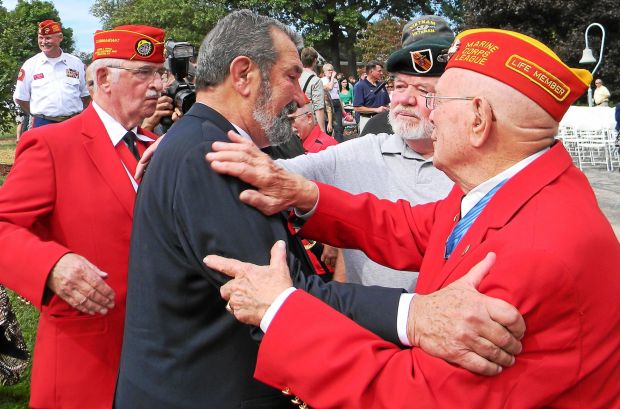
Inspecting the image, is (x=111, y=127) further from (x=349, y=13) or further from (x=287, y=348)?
(x=349, y=13)

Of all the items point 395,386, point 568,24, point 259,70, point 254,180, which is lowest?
point 395,386

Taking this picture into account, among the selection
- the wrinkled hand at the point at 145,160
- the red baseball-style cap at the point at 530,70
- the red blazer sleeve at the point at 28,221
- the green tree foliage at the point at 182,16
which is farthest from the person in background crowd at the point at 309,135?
the green tree foliage at the point at 182,16

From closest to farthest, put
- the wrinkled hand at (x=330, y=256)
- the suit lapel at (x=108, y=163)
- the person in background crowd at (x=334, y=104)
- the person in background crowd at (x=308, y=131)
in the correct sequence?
1. the suit lapel at (x=108, y=163)
2. the wrinkled hand at (x=330, y=256)
3. the person in background crowd at (x=308, y=131)
4. the person in background crowd at (x=334, y=104)

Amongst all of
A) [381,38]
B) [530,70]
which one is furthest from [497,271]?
[381,38]

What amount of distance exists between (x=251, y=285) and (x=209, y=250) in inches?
6.8

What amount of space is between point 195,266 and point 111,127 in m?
1.43

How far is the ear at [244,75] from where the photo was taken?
219 centimetres

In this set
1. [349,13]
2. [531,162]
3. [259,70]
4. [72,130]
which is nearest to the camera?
[531,162]

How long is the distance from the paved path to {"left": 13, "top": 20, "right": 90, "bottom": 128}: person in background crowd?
6.88 meters

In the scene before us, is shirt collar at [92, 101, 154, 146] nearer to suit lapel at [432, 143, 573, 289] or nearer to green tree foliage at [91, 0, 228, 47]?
suit lapel at [432, 143, 573, 289]

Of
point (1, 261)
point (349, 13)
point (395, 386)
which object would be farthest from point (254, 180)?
point (349, 13)

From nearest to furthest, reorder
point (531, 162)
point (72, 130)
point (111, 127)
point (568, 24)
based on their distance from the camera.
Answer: point (531, 162)
point (72, 130)
point (111, 127)
point (568, 24)

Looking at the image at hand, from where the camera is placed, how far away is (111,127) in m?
3.15

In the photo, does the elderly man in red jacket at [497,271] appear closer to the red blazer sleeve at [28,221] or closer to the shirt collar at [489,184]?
the shirt collar at [489,184]
